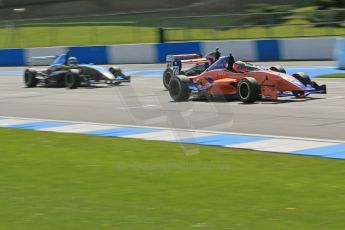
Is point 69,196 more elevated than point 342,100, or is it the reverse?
point 69,196

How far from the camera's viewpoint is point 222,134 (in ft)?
40.1

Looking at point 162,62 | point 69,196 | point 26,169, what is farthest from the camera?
point 162,62

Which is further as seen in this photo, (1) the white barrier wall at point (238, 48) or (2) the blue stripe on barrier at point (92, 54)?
(2) the blue stripe on barrier at point (92, 54)

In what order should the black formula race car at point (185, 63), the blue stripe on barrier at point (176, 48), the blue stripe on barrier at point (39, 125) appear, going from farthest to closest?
the blue stripe on barrier at point (176, 48) < the black formula race car at point (185, 63) < the blue stripe on barrier at point (39, 125)

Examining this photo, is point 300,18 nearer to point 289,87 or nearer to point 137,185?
point 289,87

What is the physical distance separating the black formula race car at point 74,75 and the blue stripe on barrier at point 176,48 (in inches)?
351

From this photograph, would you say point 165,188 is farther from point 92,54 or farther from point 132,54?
point 92,54

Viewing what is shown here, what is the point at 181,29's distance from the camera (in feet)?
110

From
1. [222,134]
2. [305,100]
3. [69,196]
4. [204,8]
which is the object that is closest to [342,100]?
[305,100]

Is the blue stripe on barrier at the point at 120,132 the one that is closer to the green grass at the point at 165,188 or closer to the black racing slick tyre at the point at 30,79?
the green grass at the point at 165,188

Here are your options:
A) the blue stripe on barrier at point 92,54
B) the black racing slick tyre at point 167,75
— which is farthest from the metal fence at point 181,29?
the black racing slick tyre at point 167,75

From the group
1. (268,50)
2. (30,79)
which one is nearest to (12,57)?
(30,79)

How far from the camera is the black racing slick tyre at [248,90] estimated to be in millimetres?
16031

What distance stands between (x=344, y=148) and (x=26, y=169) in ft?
14.1
